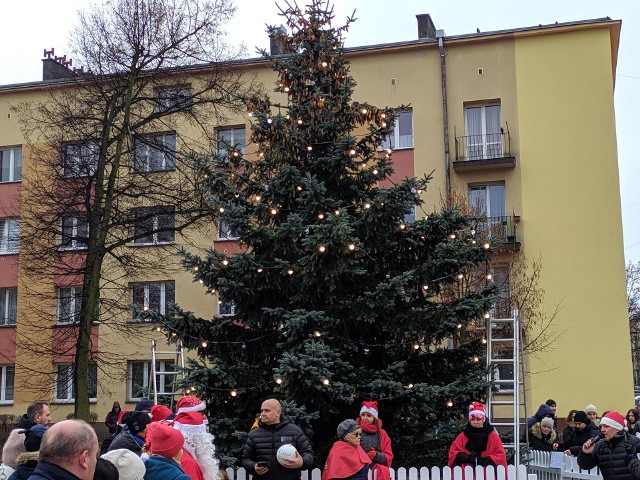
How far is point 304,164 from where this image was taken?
13.8m

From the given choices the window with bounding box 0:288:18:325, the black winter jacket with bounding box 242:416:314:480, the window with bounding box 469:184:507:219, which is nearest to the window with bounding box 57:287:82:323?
the window with bounding box 0:288:18:325

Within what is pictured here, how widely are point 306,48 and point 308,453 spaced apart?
22.6 ft

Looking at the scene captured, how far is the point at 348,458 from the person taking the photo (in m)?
10.1

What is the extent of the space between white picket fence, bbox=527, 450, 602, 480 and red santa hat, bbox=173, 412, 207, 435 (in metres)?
7.14

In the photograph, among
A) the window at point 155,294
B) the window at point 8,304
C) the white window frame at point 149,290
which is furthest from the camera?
the window at point 8,304

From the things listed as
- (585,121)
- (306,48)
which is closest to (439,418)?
(306,48)

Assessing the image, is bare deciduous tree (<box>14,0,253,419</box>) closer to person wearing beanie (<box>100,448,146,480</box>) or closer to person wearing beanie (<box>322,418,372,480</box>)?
person wearing beanie (<box>322,418,372,480</box>)

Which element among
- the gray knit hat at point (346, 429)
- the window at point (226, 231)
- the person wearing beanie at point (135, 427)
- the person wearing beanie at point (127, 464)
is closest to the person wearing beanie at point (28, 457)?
the person wearing beanie at point (135, 427)

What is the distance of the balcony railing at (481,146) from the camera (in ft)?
102

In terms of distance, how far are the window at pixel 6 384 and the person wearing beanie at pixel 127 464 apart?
3140 centimetres

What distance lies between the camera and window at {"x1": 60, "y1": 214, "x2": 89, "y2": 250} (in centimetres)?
2359

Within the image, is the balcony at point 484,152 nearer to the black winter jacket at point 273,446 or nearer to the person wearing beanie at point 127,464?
the black winter jacket at point 273,446

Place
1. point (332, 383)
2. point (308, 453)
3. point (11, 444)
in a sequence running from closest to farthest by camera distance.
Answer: point (11, 444), point (308, 453), point (332, 383)

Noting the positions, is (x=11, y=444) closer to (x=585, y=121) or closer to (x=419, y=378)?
(x=419, y=378)
